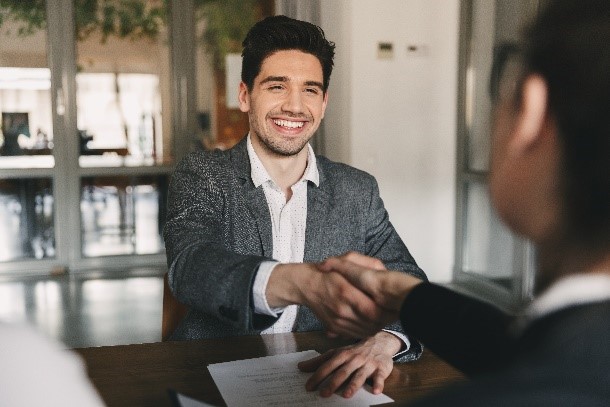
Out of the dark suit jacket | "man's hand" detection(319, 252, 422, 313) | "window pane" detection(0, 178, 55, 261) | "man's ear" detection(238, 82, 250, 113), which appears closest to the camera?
the dark suit jacket

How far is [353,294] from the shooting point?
1118 millimetres

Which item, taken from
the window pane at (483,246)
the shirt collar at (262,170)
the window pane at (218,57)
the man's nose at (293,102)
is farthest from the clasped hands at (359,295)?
the window pane at (218,57)

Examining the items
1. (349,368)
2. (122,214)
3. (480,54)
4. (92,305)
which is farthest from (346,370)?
(122,214)

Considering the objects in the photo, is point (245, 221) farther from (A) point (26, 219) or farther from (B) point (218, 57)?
(A) point (26, 219)

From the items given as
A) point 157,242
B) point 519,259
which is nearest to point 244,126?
point 157,242

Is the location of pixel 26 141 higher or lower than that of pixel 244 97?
lower

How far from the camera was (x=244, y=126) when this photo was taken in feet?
21.3

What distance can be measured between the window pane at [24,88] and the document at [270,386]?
5401mm

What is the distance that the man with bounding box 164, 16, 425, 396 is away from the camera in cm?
143

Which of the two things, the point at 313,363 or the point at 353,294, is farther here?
the point at 313,363

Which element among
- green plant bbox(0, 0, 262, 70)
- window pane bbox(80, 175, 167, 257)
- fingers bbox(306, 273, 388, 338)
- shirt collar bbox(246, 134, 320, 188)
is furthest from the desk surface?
green plant bbox(0, 0, 262, 70)

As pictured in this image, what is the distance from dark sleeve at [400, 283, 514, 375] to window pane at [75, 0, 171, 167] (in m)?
5.81

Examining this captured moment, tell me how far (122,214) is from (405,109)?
3.10 metres

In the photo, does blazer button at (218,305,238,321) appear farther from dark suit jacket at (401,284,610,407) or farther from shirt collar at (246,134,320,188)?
dark suit jacket at (401,284,610,407)
